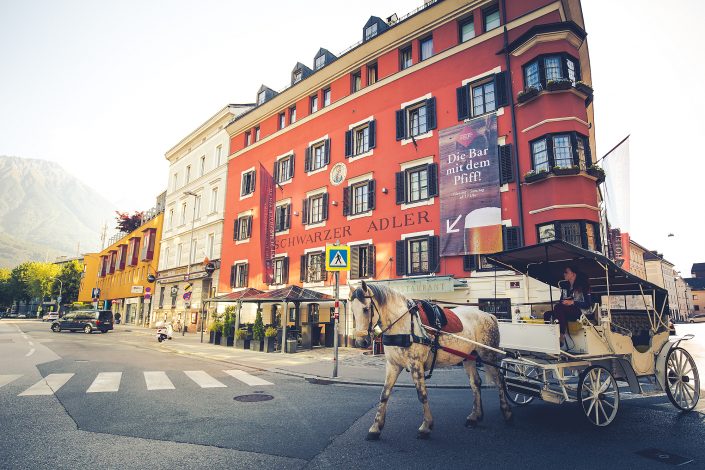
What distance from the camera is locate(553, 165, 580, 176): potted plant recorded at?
13.9m

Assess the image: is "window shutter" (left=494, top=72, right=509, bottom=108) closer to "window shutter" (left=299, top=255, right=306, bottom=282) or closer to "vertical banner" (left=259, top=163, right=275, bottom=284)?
"window shutter" (left=299, top=255, right=306, bottom=282)

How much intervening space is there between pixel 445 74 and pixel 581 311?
1541cm

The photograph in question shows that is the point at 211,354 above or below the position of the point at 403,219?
below

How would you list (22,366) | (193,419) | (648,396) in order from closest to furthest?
(193,419) < (648,396) < (22,366)

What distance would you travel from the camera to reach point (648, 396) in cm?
835

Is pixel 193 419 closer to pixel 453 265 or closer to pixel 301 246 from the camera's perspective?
pixel 453 265

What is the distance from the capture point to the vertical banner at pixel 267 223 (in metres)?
24.1

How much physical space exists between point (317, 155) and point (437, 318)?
1974 cm

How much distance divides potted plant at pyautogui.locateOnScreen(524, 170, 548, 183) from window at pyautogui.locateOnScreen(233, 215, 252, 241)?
19.1 m

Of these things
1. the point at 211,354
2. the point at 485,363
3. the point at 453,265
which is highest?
the point at 453,265

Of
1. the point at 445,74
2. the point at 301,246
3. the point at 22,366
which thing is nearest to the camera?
the point at 22,366

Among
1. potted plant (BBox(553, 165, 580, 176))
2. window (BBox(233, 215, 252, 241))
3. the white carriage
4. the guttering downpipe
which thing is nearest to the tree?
window (BBox(233, 215, 252, 241))

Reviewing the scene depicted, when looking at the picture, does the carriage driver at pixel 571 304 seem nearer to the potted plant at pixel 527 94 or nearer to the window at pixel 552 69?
the potted plant at pixel 527 94

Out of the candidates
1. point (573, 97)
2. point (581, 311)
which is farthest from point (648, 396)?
point (573, 97)
